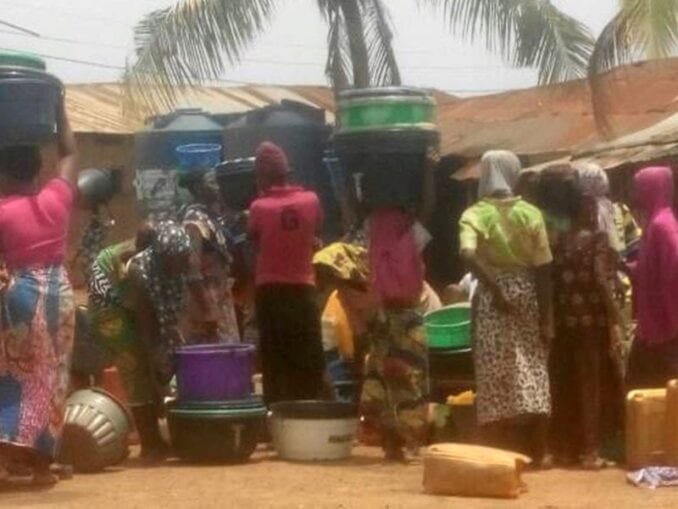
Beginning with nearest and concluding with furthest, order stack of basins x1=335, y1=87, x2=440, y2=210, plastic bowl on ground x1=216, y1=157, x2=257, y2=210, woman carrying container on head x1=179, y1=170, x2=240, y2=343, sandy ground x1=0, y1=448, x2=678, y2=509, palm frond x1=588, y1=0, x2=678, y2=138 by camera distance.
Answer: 1. sandy ground x1=0, y1=448, x2=678, y2=509
2. stack of basins x1=335, y1=87, x2=440, y2=210
3. woman carrying container on head x1=179, y1=170, x2=240, y2=343
4. plastic bowl on ground x1=216, y1=157, x2=257, y2=210
5. palm frond x1=588, y1=0, x2=678, y2=138

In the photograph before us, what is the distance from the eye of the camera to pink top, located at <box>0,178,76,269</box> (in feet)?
27.7

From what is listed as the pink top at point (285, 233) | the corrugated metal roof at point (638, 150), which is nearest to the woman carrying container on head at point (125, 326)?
the pink top at point (285, 233)

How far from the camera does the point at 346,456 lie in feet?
32.1

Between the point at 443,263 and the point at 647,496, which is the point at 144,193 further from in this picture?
the point at 443,263

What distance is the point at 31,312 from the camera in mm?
8469

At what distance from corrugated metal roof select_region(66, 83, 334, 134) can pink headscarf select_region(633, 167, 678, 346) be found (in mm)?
13003

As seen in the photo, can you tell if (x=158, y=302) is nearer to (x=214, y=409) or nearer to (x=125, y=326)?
(x=125, y=326)

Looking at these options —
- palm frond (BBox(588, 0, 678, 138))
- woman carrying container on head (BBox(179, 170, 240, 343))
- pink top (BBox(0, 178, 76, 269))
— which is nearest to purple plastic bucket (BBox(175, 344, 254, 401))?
woman carrying container on head (BBox(179, 170, 240, 343))

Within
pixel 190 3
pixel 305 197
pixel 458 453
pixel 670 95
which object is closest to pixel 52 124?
pixel 305 197

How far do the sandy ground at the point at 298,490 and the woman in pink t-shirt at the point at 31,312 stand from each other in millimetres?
323

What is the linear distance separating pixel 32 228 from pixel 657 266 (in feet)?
10.6

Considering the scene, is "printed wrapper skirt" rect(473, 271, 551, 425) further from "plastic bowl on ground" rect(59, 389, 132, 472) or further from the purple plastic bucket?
"plastic bowl on ground" rect(59, 389, 132, 472)

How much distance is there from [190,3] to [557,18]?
3727 millimetres

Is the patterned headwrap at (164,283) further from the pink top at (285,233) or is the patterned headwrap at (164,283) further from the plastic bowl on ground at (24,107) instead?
the plastic bowl on ground at (24,107)
